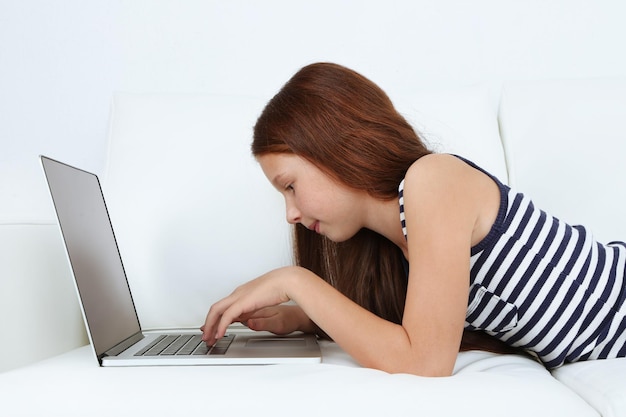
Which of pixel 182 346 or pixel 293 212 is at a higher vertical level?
pixel 293 212

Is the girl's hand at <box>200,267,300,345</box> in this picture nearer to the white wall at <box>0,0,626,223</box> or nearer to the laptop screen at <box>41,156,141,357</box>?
the laptop screen at <box>41,156,141,357</box>

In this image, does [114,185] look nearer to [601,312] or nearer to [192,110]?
[192,110]

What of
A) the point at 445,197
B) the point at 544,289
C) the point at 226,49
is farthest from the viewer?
the point at 226,49

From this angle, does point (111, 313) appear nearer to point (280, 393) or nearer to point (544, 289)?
point (280, 393)

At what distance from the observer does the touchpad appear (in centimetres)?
104

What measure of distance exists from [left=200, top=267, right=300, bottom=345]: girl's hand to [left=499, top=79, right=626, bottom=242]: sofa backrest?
638 millimetres

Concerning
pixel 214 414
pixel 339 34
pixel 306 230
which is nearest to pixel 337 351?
pixel 306 230

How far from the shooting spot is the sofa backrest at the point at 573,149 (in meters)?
1.32

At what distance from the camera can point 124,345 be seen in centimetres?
103

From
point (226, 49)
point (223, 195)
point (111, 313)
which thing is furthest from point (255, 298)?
point (226, 49)

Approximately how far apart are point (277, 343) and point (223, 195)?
1.17 feet

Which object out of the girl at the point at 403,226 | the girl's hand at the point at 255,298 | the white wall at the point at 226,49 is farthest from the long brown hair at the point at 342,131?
the white wall at the point at 226,49

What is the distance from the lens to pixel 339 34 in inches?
66.1

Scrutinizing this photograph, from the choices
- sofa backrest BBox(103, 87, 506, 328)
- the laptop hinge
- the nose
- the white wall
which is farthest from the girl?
the white wall
